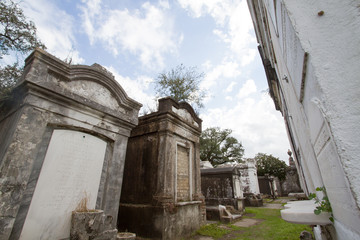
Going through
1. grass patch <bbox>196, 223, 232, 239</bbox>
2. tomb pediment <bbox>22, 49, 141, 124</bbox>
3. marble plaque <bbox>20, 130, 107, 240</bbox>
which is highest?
tomb pediment <bbox>22, 49, 141, 124</bbox>

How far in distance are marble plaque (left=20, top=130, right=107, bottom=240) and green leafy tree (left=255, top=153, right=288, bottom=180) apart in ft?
87.2

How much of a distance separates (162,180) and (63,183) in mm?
2646

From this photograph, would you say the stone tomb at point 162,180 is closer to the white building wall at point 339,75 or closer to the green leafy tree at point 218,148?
the white building wall at point 339,75

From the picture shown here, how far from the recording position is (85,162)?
3.79 meters

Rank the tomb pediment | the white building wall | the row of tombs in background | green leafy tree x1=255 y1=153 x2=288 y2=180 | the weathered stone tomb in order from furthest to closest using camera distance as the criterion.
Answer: green leafy tree x1=255 y1=153 x2=288 y2=180
the weathered stone tomb
the tomb pediment
the row of tombs in background
the white building wall

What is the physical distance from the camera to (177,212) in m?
5.30

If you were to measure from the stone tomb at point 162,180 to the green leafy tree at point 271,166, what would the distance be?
22.5 meters

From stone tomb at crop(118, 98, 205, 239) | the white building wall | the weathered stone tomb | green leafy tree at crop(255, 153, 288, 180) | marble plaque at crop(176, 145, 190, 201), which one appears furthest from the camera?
green leafy tree at crop(255, 153, 288, 180)

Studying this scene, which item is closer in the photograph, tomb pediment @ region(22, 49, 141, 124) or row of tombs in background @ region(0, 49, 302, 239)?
row of tombs in background @ region(0, 49, 302, 239)

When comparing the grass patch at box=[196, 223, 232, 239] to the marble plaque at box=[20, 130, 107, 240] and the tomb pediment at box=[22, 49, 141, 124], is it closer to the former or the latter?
the marble plaque at box=[20, 130, 107, 240]

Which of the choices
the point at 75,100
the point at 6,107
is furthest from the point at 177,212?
the point at 6,107

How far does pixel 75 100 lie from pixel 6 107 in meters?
1.44

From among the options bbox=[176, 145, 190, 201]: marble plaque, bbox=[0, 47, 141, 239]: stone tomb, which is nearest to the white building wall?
bbox=[0, 47, 141, 239]: stone tomb

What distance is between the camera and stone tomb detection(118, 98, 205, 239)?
16.5 ft
